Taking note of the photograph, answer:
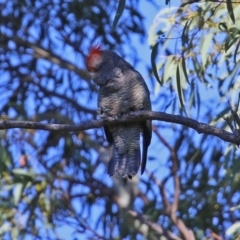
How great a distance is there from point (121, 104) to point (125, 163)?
1.06 feet

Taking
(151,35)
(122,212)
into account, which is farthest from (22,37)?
(151,35)

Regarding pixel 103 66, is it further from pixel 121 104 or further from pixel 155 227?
pixel 155 227

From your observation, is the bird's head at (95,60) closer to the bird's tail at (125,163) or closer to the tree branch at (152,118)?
the bird's tail at (125,163)

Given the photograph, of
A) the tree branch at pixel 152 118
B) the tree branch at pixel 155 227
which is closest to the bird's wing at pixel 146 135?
the tree branch at pixel 152 118

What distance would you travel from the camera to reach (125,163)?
4980 millimetres

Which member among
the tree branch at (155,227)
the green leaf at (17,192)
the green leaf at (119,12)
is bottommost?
→ the green leaf at (119,12)

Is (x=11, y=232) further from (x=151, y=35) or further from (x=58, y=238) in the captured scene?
(x=151, y=35)

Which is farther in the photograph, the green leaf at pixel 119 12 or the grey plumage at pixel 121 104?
the grey plumage at pixel 121 104

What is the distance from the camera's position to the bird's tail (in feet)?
16.1

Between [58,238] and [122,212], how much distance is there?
22.4 inches

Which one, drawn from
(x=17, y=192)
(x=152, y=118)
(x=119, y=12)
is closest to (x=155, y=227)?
(x=17, y=192)

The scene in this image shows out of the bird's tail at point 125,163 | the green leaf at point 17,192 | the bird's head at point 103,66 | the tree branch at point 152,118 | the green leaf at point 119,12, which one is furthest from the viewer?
the green leaf at point 17,192

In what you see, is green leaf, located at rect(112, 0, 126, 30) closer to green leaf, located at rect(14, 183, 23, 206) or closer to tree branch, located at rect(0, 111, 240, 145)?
tree branch, located at rect(0, 111, 240, 145)

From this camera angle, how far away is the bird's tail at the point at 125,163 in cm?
490
